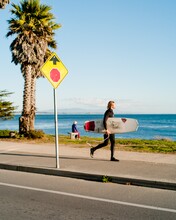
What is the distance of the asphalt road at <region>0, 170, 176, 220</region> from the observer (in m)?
5.86

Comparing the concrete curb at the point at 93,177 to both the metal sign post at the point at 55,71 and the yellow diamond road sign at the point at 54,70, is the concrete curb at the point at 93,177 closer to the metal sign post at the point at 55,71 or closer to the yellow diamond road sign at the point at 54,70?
the metal sign post at the point at 55,71

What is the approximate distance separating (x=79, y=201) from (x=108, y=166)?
3473 mm

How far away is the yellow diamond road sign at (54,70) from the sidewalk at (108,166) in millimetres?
2443

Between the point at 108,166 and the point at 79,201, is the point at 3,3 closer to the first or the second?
the point at 108,166

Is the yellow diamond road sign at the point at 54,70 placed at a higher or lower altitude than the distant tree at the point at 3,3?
lower

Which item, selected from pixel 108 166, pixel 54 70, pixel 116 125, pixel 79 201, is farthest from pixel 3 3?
pixel 79 201

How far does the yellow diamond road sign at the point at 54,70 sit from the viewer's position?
991 centimetres

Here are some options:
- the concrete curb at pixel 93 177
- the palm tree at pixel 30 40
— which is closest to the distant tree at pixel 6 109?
the palm tree at pixel 30 40

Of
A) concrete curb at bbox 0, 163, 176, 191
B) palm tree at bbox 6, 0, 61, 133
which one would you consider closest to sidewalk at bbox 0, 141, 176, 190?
concrete curb at bbox 0, 163, 176, 191

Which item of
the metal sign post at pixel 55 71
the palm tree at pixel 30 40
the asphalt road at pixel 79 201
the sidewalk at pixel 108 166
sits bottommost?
the asphalt road at pixel 79 201

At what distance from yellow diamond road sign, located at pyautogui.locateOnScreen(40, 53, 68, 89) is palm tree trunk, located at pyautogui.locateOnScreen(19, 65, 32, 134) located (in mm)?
11762

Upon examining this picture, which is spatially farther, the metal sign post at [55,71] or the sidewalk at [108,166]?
the metal sign post at [55,71]

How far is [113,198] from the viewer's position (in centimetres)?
704

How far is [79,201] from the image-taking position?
267 inches
